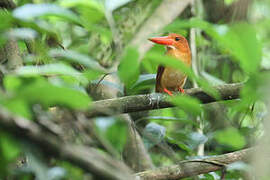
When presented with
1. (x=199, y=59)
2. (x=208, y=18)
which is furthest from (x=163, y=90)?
(x=208, y=18)

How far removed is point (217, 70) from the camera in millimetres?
4102

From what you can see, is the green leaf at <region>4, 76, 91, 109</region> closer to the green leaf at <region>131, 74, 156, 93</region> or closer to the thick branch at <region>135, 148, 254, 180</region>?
the thick branch at <region>135, 148, 254, 180</region>

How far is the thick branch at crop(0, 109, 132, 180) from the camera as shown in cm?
58

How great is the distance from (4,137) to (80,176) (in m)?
0.16

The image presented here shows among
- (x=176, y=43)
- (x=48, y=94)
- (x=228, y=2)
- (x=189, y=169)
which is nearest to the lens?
(x=48, y=94)

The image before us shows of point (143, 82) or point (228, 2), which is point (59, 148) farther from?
point (228, 2)

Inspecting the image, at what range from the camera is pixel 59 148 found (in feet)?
1.94

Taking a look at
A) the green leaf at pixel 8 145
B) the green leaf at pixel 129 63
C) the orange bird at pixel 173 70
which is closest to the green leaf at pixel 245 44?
A: the green leaf at pixel 129 63

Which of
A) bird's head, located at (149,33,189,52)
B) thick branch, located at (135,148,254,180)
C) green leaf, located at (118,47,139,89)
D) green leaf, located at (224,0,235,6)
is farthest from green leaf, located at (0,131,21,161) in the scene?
green leaf, located at (224,0,235,6)

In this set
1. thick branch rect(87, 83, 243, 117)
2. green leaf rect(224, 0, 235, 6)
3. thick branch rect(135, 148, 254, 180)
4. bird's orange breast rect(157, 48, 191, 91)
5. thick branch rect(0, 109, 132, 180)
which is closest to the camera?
thick branch rect(0, 109, 132, 180)

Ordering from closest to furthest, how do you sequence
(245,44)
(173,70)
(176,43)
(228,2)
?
1. (245,44)
2. (173,70)
3. (176,43)
4. (228,2)

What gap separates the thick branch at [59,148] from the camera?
0.58 meters

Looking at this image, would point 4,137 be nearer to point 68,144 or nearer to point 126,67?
point 68,144

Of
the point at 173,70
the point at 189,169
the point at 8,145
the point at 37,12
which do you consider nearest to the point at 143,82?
the point at 189,169
